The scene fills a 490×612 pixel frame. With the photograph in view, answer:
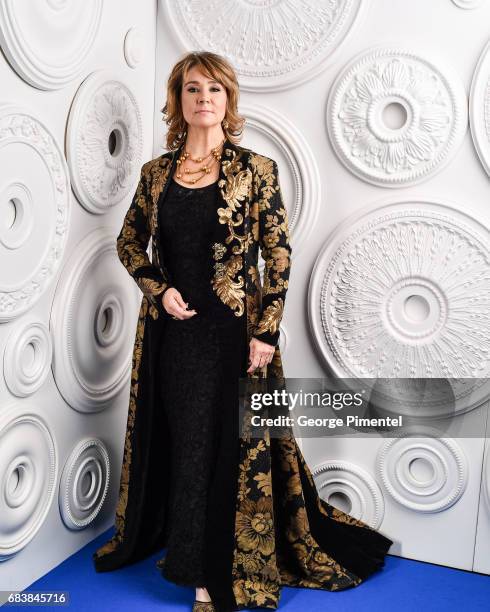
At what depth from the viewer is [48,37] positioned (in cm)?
207

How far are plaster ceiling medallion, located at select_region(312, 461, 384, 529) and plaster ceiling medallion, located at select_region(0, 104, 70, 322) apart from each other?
123 centimetres

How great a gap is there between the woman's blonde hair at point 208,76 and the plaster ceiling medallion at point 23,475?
0.99 meters

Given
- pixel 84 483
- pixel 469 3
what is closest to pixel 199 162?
pixel 469 3

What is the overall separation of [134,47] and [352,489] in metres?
1.76

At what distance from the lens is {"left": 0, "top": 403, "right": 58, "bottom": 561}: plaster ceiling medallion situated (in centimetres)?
206

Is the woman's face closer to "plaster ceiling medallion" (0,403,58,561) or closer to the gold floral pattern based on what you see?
the gold floral pattern

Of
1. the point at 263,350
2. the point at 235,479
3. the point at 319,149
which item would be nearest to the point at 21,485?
the point at 235,479

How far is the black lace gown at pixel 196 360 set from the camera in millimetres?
2203

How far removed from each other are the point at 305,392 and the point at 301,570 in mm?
633

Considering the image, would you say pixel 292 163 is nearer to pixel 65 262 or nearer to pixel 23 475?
pixel 65 262

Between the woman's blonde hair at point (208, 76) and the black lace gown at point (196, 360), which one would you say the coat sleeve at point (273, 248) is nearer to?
the black lace gown at point (196, 360)

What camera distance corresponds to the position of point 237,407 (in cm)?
221

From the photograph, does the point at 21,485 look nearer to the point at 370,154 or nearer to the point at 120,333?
the point at 120,333

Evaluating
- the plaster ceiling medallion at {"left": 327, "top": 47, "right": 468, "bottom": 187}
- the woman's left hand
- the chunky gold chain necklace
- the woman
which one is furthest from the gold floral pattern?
the plaster ceiling medallion at {"left": 327, "top": 47, "right": 468, "bottom": 187}
